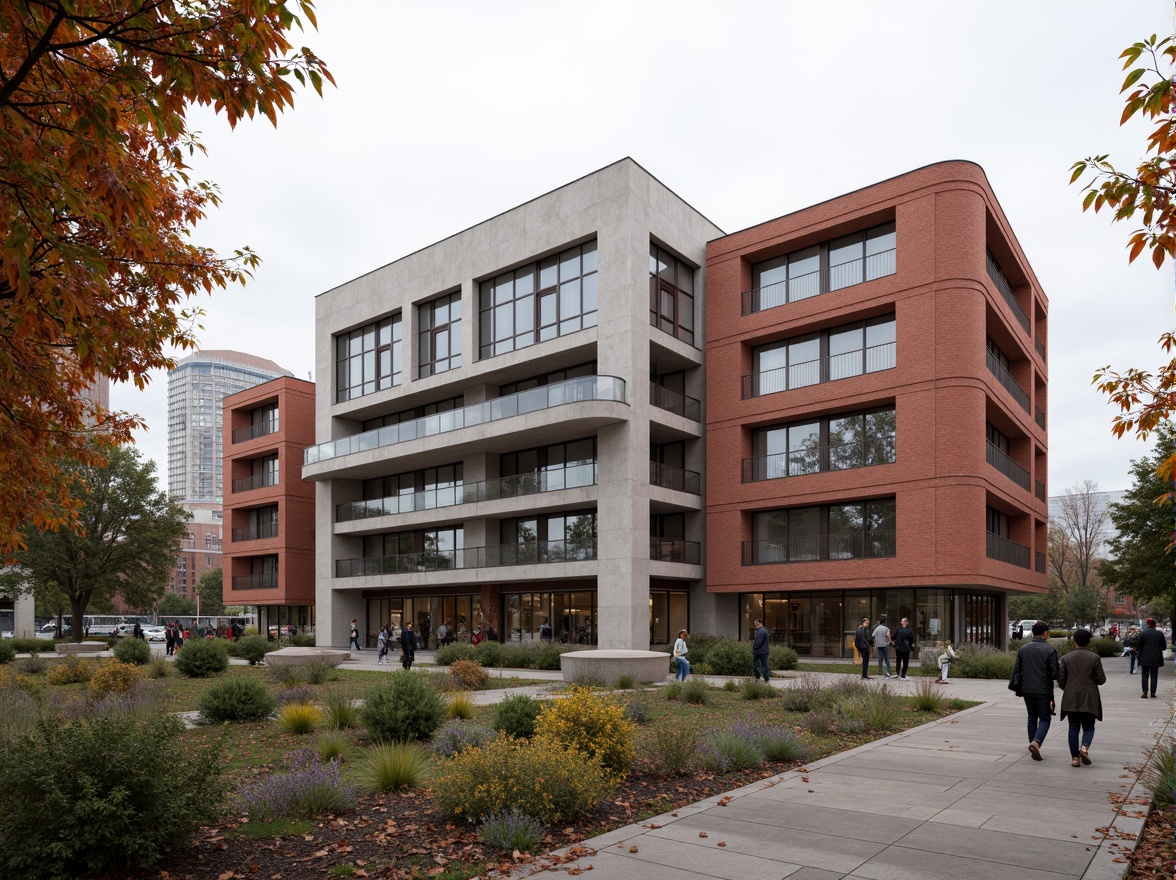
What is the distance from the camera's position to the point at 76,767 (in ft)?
22.1

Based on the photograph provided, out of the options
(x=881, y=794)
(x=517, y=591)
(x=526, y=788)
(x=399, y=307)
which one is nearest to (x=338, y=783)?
(x=526, y=788)

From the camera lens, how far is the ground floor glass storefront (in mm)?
32938

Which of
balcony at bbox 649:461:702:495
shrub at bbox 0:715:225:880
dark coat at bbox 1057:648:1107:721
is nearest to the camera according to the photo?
shrub at bbox 0:715:225:880

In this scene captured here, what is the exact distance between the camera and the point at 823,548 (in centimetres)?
3466

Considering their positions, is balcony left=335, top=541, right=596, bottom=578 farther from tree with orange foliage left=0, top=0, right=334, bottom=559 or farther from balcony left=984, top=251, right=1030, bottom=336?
tree with orange foliage left=0, top=0, right=334, bottom=559

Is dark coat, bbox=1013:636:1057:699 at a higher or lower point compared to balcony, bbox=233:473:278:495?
lower

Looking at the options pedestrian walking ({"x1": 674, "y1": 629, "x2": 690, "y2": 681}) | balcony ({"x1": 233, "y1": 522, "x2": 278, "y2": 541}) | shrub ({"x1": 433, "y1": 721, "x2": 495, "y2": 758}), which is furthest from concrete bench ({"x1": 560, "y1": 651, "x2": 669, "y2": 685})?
balcony ({"x1": 233, "y1": 522, "x2": 278, "y2": 541})

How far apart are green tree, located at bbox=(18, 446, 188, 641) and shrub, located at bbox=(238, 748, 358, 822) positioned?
49216 mm

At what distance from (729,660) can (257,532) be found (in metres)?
40.0

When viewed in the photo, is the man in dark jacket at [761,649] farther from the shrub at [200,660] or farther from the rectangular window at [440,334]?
the rectangular window at [440,334]

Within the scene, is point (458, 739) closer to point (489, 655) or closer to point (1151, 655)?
point (1151, 655)

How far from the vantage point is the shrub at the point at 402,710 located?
1305 centimetres

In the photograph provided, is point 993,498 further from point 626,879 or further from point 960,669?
point 626,879

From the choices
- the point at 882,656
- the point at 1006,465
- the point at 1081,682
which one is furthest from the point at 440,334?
the point at 1081,682
